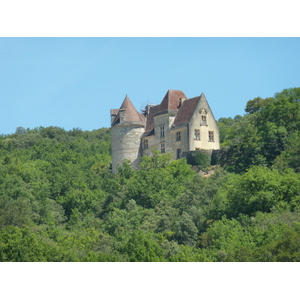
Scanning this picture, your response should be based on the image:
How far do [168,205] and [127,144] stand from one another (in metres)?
12.3

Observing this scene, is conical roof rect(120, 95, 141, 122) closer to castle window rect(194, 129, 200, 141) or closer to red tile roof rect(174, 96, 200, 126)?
red tile roof rect(174, 96, 200, 126)

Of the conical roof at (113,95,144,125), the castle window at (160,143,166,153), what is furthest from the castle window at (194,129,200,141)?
the conical roof at (113,95,144,125)

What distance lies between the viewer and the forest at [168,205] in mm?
43875

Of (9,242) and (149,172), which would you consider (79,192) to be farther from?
(9,242)

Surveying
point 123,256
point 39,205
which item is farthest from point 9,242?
point 39,205

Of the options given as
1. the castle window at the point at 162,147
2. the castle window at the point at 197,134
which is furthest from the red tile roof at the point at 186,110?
the castle window at the point at 162,147

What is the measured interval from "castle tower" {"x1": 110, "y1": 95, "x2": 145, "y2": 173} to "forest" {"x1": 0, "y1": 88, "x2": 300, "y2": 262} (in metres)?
1.59

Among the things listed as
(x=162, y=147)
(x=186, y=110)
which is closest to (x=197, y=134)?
(x=186, y=110)

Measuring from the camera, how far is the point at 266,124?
63406mm

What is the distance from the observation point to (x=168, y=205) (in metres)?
58.1

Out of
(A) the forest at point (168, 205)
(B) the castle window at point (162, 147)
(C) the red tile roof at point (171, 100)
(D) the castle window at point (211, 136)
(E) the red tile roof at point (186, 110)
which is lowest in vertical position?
(A) the forest at point (168, 205)

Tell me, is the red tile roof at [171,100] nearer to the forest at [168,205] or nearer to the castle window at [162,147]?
the castle window at [162,147]

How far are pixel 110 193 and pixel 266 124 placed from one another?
1321 centimetres

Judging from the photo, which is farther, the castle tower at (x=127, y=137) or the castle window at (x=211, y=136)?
the castle tower at (x=127, y=137)
